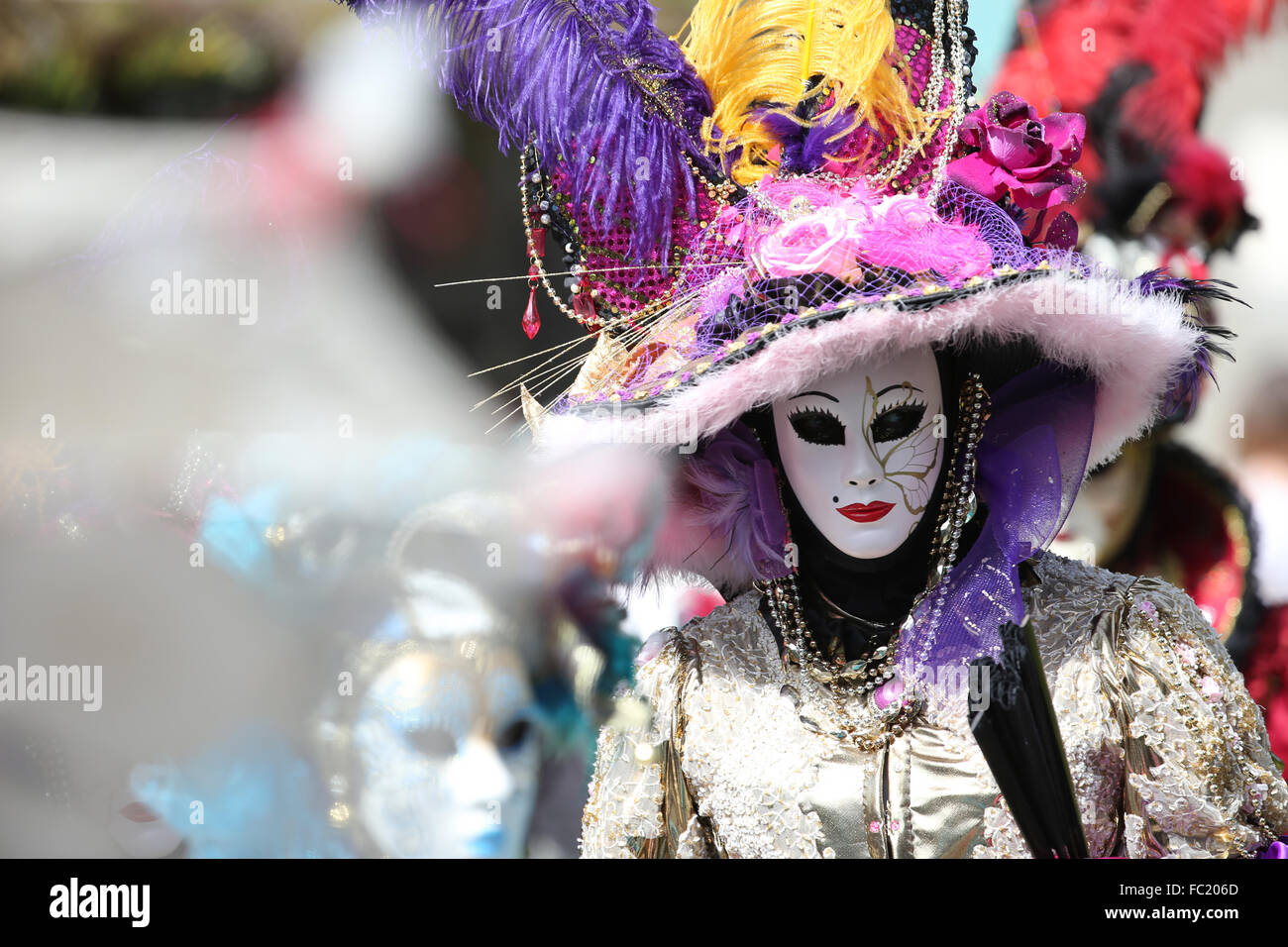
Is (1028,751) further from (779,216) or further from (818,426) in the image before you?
(779,216)

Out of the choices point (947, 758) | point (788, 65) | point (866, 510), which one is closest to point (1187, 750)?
point (947, 758)

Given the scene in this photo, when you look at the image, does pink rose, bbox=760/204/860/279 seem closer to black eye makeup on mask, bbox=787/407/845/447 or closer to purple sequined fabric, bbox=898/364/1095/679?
black eye makeup on mask, bbox=787/407/845/447

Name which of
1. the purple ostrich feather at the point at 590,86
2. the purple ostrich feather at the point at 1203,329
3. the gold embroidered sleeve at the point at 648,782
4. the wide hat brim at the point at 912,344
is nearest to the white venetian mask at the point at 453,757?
the gold embroidered sleeve at the point at 648,782

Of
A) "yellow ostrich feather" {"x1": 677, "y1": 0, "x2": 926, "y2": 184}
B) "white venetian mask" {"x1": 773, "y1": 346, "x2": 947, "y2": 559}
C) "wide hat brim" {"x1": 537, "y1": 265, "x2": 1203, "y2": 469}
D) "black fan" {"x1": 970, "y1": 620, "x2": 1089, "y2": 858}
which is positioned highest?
"yellow ostrich feather" {"x1": 677, "y1": 0, "x2": 926, "y2": 184}

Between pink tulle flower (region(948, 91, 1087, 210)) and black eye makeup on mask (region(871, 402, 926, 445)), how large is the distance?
311mm

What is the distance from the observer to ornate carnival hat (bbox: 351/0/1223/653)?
56.1 inches

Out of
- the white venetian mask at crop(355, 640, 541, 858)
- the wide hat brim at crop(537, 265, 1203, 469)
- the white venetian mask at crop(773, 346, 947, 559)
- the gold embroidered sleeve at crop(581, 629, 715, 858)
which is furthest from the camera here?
the white venetian mask at crop(355, 640, 541, 858)

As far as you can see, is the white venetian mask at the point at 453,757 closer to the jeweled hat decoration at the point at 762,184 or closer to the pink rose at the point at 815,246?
the jeweled hat decoration at the point at 762,184

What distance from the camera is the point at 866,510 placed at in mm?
1515

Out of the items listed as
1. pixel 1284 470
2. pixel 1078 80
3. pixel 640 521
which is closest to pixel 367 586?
pixel 640 521

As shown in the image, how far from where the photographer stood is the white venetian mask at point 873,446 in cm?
150

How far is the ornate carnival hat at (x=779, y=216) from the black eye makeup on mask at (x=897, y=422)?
0.08 metres

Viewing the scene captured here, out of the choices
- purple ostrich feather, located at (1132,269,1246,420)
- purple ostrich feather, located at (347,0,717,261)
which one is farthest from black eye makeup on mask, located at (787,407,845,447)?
purple ostrich feather, located at (1132,269,1246,420)
